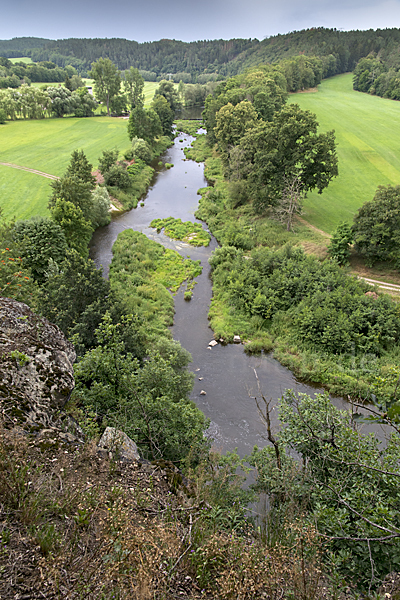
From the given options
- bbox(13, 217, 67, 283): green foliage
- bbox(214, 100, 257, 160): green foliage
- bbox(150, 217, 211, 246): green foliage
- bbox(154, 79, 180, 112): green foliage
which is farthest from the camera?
bbox(154, 79, 180, 112): green foliage

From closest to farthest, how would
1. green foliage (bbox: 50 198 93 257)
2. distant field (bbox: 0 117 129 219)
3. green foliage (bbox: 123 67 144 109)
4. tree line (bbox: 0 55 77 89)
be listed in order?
green foliage (bbox: 50 198 93 257), distant field (bbox: 0 117 129 219), green foliage (bbox: 123 67 144 109), tree line (bbox: 0 55 77 89)

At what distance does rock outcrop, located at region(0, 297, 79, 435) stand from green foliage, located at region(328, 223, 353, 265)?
26873mm

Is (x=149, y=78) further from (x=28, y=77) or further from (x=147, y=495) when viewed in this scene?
(x=147, y=495)

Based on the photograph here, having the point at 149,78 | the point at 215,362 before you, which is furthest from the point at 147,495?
the point at 149,78

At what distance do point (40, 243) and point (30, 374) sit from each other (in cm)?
2351

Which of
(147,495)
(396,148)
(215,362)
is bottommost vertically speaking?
(215,362)

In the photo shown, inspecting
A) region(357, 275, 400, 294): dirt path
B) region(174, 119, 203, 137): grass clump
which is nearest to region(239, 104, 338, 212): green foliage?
region(357, 275, 400, 294): dirt path

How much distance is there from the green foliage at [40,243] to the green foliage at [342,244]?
79.3 ft

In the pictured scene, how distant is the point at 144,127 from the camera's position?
213 feet

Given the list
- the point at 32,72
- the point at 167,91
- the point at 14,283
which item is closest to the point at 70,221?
the point at 14,283

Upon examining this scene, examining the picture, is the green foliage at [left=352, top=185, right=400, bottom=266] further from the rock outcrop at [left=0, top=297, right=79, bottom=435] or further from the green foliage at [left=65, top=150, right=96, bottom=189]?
the green foliage at [left=65, top=150, right=96, bottom=189]

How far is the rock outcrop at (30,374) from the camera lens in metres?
7.06

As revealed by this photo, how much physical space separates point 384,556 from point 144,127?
7222 cm

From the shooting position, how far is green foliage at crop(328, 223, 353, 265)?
29.2 m
